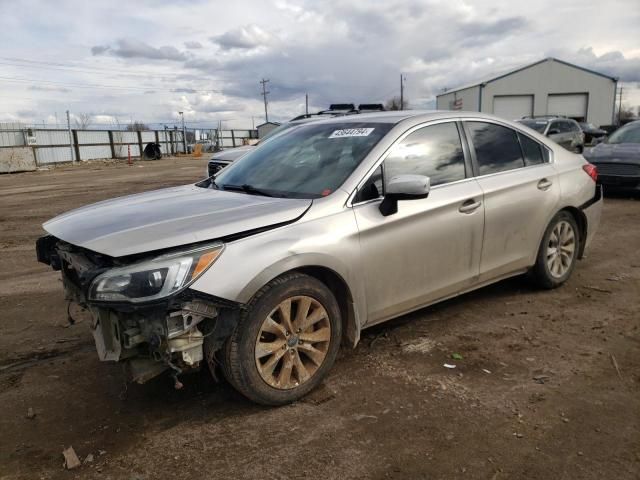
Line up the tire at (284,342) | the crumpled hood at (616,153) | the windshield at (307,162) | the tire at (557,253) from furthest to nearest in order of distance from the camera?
1. the crumpled hood at (616,153)
2. the tire at (557,253)
3. the windshield at (307,162)
4. the tire at (284,342)

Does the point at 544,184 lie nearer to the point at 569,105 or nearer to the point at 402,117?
the point at 402,117

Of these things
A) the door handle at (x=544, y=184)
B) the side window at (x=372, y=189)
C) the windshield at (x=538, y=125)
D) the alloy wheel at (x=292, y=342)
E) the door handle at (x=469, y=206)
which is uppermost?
the windshield at (x=538, y=125)

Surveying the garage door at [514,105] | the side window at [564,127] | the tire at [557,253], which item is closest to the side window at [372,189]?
the tire at [557,253]

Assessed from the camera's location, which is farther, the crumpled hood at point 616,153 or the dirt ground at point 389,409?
the crumpled hood at point 616,153

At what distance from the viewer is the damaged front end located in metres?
2.66

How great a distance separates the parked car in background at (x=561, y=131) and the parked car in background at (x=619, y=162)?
19.9ft

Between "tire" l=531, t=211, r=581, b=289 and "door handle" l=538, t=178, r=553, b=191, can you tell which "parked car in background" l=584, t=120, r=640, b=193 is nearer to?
"tire" l=531, t=211, r=581, b=289

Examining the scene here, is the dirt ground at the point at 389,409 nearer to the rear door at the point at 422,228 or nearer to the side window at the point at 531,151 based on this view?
the rear door at the point at 422,228

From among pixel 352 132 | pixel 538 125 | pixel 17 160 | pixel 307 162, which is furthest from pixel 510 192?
pixel 17 160

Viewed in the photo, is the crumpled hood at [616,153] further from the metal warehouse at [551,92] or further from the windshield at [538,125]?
the metal warehouse at [551,92]

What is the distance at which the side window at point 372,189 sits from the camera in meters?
3.48

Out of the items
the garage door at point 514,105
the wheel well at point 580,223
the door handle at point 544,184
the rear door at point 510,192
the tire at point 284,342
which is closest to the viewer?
the tire at point 284,342

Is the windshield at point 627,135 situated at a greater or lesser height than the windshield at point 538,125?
lesser

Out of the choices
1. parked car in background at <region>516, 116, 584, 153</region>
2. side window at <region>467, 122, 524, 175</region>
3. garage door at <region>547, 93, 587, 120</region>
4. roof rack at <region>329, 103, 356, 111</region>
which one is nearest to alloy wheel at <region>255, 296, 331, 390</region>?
side window at <region>467, 122, 524, 175</region>
